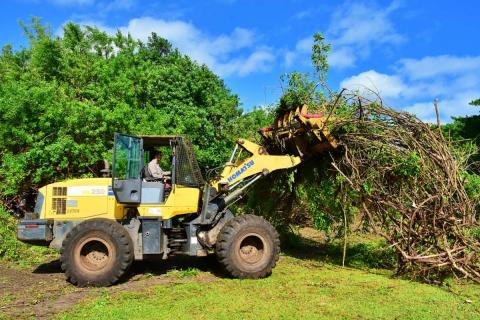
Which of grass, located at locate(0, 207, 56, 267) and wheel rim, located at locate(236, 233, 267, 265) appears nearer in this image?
wheel rim, located at locate(236, 233, 267, 265)

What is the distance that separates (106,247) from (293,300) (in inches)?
130

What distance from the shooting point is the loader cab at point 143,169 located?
7766 mm

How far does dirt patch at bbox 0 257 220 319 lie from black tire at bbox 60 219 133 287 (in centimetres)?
19

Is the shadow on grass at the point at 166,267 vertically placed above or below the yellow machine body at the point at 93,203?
below

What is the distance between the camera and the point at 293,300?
6.39 metres

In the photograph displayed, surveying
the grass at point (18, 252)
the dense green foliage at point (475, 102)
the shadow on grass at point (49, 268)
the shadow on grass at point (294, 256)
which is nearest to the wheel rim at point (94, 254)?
the shadow on grass at point (294, 256)

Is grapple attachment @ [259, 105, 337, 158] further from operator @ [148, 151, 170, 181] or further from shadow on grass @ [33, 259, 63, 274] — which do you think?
shadow on grass @ [33, 259, 63, 274]

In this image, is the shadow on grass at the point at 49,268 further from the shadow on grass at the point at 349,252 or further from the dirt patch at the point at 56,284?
the shadow on grass at the point at 349,252

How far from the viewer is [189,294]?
6.80m

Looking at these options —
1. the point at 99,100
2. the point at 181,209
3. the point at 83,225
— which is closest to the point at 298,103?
the point at 181,209

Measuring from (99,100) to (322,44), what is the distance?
31.1 ft

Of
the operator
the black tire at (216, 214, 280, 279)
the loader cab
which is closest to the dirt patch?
the black tire at (216, 214, 280, 279)

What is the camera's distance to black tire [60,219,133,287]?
24.2ft

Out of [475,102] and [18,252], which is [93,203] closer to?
[18,252]
